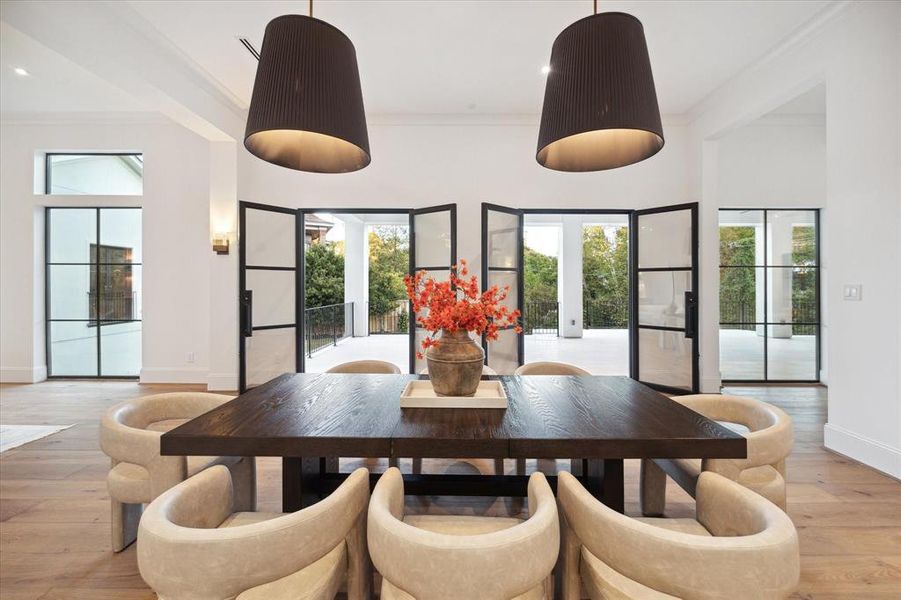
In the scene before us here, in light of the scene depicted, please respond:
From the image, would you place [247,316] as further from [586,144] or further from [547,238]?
[547,238]

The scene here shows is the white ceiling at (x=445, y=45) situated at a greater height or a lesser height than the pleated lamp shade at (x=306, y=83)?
greater

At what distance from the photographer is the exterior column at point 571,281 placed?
10.9 m

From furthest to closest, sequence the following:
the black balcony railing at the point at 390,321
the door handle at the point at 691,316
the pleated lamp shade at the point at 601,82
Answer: the black balcony railing at the point at 390,321, the door handle at the point at 691,316, the pleated lamp shade at the point at 601,82

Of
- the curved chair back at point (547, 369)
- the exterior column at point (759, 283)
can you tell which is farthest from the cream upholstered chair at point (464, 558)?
the exterior column at point (759, 283)

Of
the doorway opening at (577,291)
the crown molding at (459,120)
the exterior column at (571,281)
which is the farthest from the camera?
the exterior column at (571,281)

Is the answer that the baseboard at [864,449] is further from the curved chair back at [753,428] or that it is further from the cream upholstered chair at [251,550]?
the cream upholstered chair at [251,550]

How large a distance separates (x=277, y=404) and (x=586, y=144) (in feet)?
6.11

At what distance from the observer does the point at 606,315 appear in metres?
13.3

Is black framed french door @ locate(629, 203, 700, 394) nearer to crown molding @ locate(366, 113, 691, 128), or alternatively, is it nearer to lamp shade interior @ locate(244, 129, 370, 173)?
crown molding @ locate(366, 113, 691, 128)

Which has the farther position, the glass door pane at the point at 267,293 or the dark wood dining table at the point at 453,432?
the glass door pane at the point at 267,293

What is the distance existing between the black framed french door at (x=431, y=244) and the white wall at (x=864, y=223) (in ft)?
11.2

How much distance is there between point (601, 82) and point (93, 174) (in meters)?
6.66

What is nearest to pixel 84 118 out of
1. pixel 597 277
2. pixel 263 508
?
pixel 263 508

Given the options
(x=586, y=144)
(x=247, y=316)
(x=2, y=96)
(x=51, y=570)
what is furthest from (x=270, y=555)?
(x=2, y=96)
